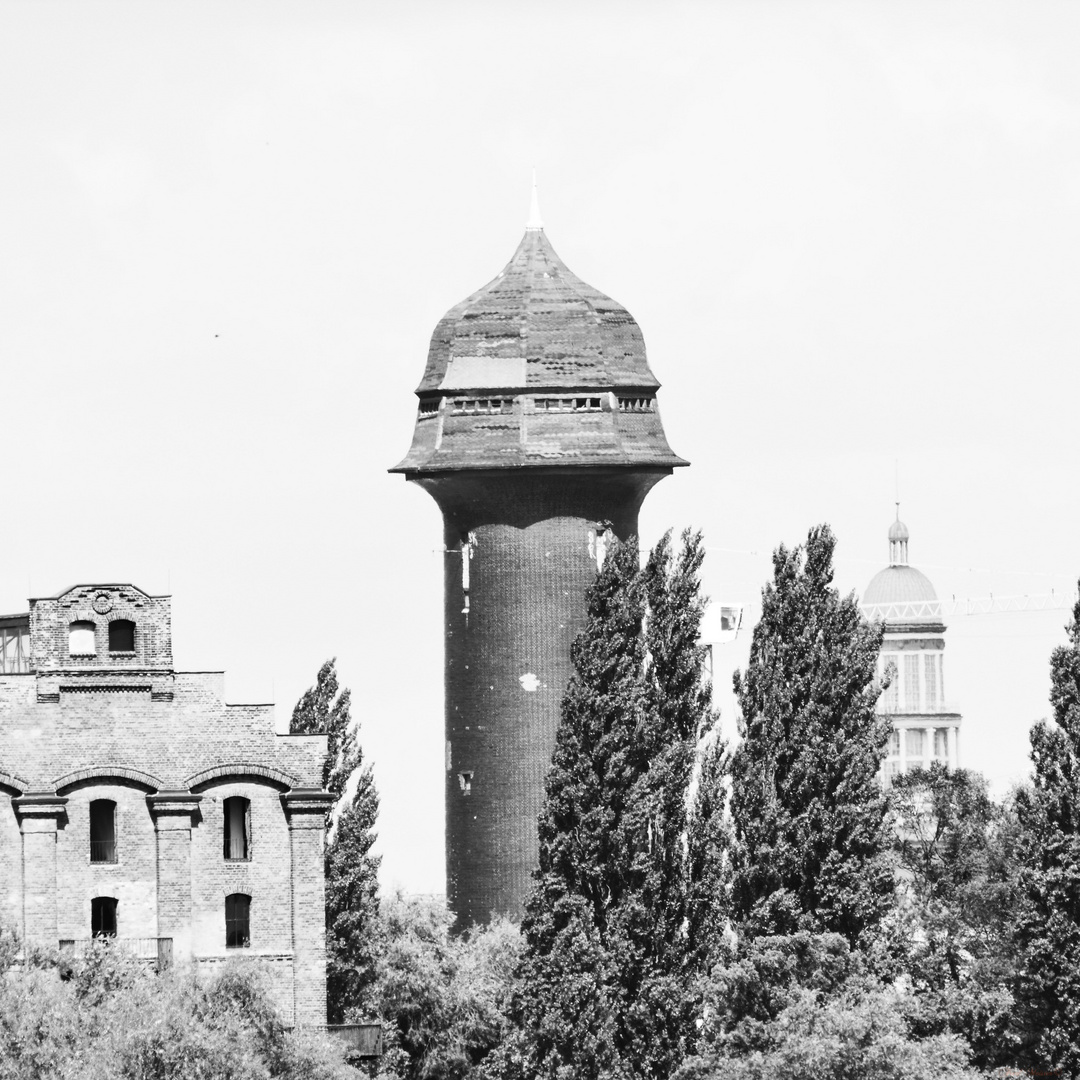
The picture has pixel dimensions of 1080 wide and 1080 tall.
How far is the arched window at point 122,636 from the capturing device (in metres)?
87.9

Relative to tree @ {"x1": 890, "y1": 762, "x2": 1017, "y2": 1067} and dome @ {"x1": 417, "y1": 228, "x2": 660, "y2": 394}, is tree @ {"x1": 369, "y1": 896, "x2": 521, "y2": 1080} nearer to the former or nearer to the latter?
tree @ {"x1": 890, "y1": 762, "x2": 1017, "y2": 1067}

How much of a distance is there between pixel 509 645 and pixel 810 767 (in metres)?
24.0

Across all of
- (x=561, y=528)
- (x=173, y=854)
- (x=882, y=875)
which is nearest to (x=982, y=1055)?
(x=882, y=875)

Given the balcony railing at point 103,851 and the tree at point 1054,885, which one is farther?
the balcony railing at point 103,851

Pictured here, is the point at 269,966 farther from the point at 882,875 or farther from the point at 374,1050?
the point at 882,875

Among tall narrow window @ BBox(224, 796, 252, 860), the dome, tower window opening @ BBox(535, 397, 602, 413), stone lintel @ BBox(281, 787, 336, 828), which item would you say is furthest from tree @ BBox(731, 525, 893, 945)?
the dome

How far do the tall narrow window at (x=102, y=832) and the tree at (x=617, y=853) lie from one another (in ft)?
31.6

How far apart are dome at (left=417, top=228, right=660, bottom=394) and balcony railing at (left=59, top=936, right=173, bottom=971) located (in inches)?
1036

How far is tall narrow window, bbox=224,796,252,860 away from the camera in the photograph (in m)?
88.4

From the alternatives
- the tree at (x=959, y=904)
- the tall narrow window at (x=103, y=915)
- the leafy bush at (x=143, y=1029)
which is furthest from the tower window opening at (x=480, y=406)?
the leafy bush at (x=143, y=1029)

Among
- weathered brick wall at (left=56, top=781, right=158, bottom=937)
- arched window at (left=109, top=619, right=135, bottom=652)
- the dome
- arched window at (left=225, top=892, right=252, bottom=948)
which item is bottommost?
arched window at (left=225, top=892, right=252, bottom=948)

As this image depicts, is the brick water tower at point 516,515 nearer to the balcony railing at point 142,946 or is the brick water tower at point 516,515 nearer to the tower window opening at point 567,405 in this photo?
the tower window opening at point 567,405

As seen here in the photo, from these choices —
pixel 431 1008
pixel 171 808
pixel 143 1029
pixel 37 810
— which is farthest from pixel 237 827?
pixel 143 1029

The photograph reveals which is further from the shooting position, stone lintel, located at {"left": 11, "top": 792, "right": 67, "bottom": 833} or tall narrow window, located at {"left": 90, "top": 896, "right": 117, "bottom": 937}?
tall narrow window, located at {"left": 90, "top": 896, "right": 117, "bottom": 937}
